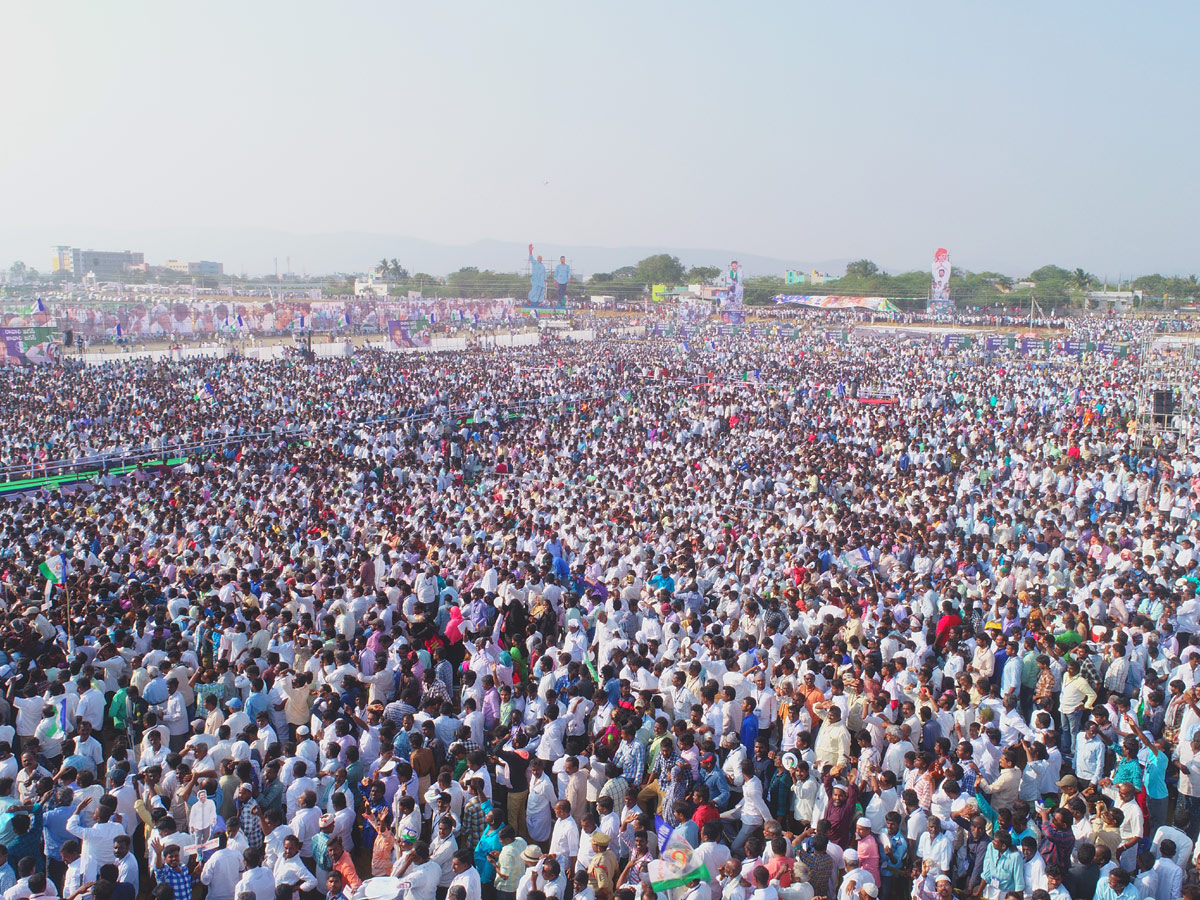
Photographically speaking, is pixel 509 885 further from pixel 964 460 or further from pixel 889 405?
pixel 889 405

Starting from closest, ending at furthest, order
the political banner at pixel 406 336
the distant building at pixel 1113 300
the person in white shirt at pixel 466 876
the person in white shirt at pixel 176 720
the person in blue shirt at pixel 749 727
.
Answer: the person in white shirt at pixel 466 876 → the person in blue shirt at pixel 749 727 → the person in white shirt at pixel 176 720 → the political banner at pixel 406 336 → the distant building at pixel 1113 300

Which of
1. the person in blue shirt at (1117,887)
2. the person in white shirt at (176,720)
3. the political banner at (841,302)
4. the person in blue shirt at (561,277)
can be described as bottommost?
the person in white shirt at (176,720)

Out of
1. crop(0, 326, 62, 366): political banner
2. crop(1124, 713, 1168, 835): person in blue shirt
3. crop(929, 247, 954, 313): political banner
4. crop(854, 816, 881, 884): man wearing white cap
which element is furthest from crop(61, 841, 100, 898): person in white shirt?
crop(929, 247, 954, 313): political banner

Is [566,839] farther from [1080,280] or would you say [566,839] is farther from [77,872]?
[1080,280]

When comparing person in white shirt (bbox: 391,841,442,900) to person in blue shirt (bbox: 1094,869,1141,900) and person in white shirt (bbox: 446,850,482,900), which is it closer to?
person in white shirt (bbox: 446,850,482,900)

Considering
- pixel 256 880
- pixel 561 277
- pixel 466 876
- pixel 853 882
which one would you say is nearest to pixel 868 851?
pixel 853 882

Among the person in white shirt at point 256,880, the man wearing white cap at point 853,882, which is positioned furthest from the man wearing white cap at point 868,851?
the person in white shirt at point 256,880

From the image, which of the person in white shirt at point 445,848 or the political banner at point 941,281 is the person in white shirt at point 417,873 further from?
the political banner at point 941,281
